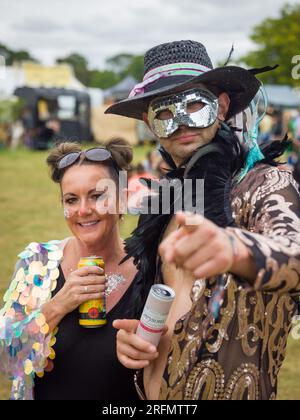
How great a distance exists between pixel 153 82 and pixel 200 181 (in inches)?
16.6

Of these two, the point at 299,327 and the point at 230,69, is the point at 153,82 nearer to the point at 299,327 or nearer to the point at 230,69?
the point at 230,69

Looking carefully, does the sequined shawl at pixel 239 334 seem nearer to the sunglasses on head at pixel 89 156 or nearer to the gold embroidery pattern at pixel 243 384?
the gold embroidery pattern at pixel 243 384

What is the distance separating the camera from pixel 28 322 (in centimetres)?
238

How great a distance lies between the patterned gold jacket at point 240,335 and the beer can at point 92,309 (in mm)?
452

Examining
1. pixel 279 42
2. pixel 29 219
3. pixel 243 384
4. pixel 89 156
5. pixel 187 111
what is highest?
pixel 279 42

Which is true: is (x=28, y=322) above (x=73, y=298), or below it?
below

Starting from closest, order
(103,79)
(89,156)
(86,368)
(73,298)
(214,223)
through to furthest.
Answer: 1. (214,223)
2. (73,298)
3. (86,368)
4. (89,156)
5. (103,79)

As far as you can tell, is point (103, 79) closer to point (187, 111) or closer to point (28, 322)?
point (28, 322)

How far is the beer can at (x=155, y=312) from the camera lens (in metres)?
1.75

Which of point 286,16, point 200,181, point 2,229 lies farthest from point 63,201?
point 286,16

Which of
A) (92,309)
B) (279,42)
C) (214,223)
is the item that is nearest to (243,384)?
(214,223)

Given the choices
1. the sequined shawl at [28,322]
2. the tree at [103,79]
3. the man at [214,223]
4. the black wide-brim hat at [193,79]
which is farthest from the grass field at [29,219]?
the tree at [103,79]

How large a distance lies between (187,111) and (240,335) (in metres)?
0.72

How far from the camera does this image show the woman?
2.32 meters
